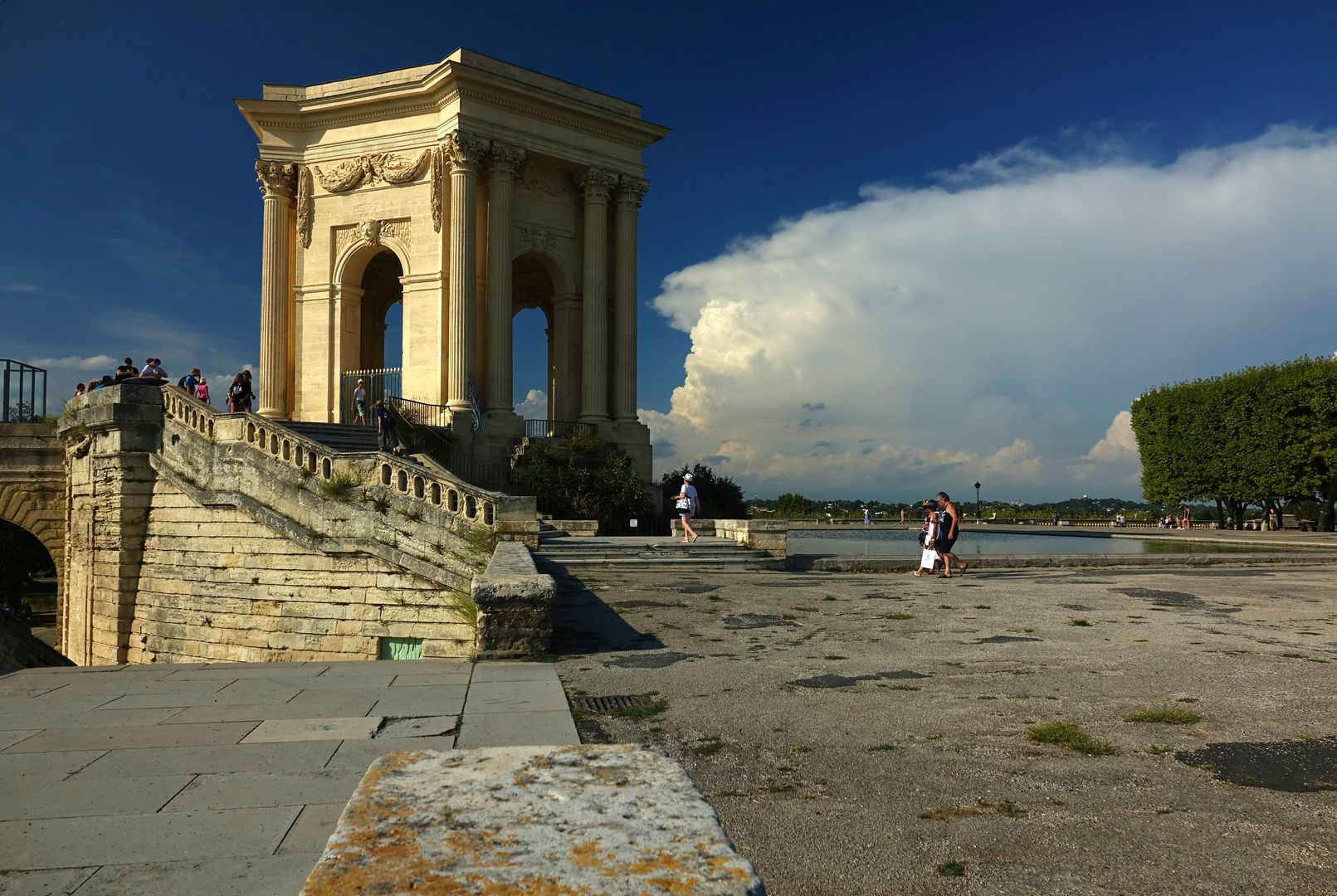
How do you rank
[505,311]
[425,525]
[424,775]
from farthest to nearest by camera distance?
1. [505,311]
2. [425,525]
3. [424,775]

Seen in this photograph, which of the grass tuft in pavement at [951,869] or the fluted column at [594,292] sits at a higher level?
the fluted column at [594,292]

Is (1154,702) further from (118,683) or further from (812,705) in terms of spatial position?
(118,683)

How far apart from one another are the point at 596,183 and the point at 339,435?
1302 centimetres

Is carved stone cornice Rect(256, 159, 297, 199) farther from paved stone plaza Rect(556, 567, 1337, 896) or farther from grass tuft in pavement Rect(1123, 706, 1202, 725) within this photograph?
grass tuft in pavement Rect(1123, 706, 1202, 725)

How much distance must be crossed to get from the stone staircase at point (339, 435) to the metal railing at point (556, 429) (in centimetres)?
579

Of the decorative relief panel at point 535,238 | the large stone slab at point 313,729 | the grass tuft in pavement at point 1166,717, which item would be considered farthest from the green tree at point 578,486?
the grass tuft in pavement at point 1166,717

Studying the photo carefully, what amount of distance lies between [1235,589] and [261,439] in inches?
664

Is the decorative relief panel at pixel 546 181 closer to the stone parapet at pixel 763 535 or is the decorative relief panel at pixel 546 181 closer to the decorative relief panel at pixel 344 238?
the decorative relief panel at pixel 344 238

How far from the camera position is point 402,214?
2888 centimetres

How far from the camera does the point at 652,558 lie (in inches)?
653

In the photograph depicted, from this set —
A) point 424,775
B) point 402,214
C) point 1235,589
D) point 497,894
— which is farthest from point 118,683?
point 402,214

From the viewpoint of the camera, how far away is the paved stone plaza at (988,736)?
11.0 ft

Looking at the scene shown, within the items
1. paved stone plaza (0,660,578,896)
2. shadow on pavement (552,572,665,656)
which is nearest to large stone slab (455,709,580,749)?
paved stone plaza (0,660,578,896)

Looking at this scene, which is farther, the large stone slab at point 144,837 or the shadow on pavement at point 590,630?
the shadow on pavement at point 590,630
